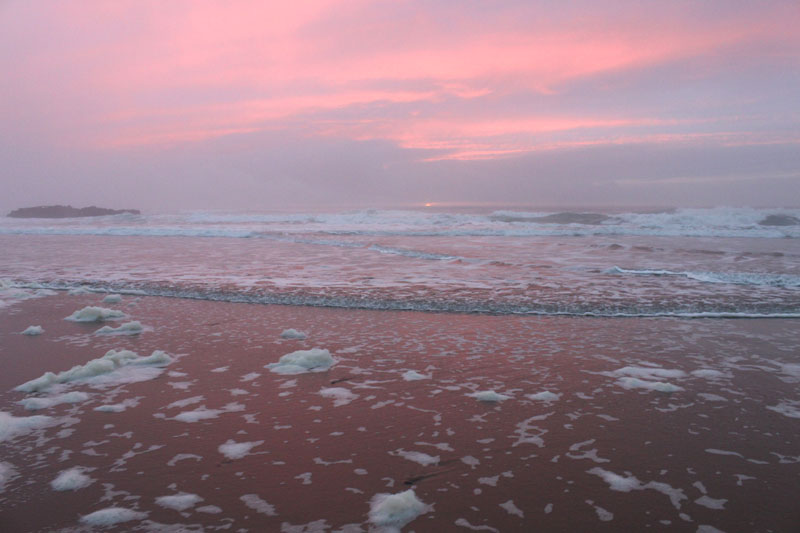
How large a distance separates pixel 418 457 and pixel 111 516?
211 cm

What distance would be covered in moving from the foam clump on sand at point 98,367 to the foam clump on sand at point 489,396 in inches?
144

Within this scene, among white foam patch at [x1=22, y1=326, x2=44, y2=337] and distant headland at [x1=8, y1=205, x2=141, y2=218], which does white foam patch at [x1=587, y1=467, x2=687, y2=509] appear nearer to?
white foam patch at [x1=22, y1=326, x2=44, y2=337]

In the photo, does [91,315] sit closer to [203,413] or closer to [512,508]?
[203,413]

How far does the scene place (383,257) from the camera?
61.6 ft

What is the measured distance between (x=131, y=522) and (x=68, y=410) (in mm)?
2344

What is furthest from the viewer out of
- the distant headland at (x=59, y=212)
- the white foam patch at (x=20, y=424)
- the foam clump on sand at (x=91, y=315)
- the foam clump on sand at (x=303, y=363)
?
the distant headland at (x=59, y=212)

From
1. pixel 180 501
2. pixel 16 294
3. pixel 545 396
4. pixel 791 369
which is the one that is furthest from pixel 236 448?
pixel 16 294

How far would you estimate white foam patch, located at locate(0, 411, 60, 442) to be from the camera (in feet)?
14.6

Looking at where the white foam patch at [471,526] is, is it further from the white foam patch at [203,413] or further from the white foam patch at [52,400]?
the white foam patch at [52,400]

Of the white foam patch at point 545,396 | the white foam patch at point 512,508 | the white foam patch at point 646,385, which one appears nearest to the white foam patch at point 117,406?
the white foam patch at point 512,508

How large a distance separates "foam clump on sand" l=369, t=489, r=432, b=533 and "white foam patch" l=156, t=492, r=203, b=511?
117cm

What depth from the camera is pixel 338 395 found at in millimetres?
5398

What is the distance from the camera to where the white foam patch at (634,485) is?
3.54 metres

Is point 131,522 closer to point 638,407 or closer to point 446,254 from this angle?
point 638,407
